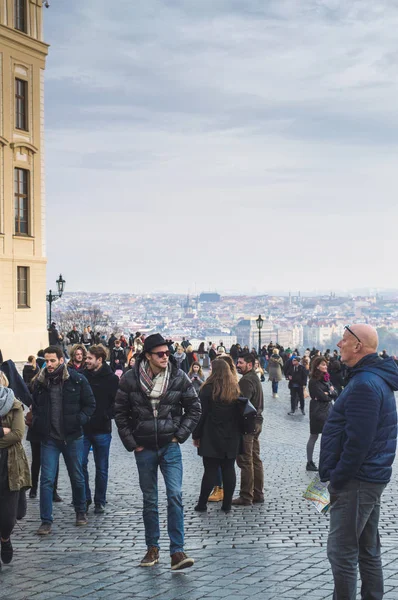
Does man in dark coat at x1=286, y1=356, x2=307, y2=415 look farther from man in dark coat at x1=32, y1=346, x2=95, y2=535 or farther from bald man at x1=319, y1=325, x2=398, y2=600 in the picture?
bald man at x1=319, y1=325, x2=398, y2=600

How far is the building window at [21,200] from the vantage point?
3672 cm

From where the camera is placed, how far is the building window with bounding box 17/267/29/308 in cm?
3673

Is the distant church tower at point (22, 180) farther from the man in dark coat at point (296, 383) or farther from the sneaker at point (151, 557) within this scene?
the sneaker at point (151, 557)

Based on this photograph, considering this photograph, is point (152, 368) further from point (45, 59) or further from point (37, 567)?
point (45, 59)

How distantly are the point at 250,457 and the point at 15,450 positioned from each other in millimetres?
3760

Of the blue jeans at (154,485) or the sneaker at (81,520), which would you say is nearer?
the blue jeans at (154,485)

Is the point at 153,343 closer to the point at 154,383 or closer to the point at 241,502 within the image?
the point at 154,383

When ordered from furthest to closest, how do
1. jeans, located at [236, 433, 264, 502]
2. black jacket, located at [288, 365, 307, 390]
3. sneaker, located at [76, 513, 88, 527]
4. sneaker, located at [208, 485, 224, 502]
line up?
1. black jacket, located at [288, 365, 307, 390]
2. sneaker, located at [208, 485, 224, 502]
3. jeans, located at [236, 433, 264, 502]
4. sneaker, located at [76, 513, 88, 527]

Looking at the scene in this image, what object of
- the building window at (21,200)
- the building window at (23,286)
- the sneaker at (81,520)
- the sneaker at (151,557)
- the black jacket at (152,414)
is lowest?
the sneaker at (81,520)

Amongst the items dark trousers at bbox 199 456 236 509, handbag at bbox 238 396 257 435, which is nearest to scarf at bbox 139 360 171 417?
handbag at bbox 238 396 257 435

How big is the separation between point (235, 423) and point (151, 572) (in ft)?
→ 9.87

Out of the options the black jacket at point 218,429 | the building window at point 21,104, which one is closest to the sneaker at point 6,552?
the black jacket at point 218,429

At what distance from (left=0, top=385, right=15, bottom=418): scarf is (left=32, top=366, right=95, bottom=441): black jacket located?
154 cm

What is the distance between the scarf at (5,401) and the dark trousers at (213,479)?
9.81 feet
